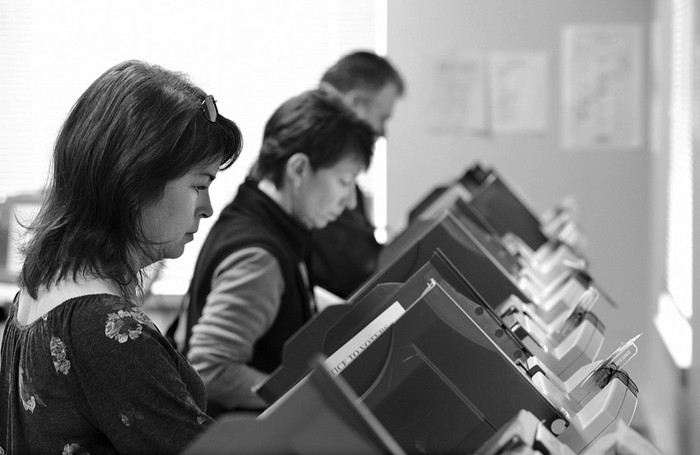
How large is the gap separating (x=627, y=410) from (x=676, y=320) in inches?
100

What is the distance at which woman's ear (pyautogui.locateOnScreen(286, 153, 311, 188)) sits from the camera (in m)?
2.33

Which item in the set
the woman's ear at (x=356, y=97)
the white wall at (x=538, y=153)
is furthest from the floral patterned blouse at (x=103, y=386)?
the white wall at (x=538, y=153)

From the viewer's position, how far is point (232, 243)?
2176 millimetres

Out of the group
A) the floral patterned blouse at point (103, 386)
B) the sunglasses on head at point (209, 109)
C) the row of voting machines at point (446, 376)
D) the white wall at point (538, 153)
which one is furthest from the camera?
the white wall at point (538, 153)

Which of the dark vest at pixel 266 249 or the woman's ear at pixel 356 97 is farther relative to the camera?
the woman's ear at pixel 356 97

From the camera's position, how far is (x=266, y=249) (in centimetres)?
217

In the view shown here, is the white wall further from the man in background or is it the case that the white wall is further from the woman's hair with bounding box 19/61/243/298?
the woman's hair with bounding box 19/61/243/298

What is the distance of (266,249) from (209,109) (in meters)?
0.78

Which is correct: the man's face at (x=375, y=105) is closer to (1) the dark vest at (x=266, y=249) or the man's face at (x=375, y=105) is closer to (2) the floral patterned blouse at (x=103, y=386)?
(1) the dark vest at (x=266, y=249)

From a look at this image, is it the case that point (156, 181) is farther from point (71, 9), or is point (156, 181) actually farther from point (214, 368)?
point (71, 9)

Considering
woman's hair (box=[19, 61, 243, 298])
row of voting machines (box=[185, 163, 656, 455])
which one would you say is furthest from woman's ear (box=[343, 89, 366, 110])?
woman's hair (box=[19, 61, 243, 298])

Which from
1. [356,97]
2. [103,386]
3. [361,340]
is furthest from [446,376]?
[356,97]

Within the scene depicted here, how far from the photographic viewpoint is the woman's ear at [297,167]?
2328mm

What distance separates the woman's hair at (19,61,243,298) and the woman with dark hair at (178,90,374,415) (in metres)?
0.74
